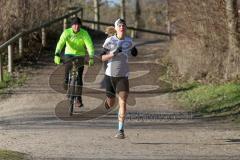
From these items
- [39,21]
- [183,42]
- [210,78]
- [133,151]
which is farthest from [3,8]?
[133,151]

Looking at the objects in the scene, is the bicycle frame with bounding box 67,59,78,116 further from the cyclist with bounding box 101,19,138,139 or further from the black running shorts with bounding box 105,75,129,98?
the cyclist with bounding box 101,19,138,139

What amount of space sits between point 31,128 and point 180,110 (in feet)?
13.3

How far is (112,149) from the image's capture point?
1075 cm

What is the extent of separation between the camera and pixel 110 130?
42.1ft

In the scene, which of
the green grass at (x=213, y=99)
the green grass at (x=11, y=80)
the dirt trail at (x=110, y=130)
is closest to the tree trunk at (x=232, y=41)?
the green grass at (x=213, y=99)

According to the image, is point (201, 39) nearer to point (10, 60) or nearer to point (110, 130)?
point (10, 60)

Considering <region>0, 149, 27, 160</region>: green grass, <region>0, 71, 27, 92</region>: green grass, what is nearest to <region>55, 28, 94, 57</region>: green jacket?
<region>0, 71, 27, 92</region>: green grass

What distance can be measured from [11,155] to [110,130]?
352cm

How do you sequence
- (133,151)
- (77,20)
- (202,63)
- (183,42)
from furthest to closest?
(183,42) → (202,63) → (77,20) → (133,151)

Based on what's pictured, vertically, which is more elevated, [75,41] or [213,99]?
[75,41]

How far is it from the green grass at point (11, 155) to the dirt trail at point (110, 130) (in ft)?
0.69

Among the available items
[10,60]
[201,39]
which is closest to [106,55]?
[201,39]

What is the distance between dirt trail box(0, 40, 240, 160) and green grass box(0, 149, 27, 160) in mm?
211

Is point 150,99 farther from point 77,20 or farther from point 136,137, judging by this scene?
point 136,137
